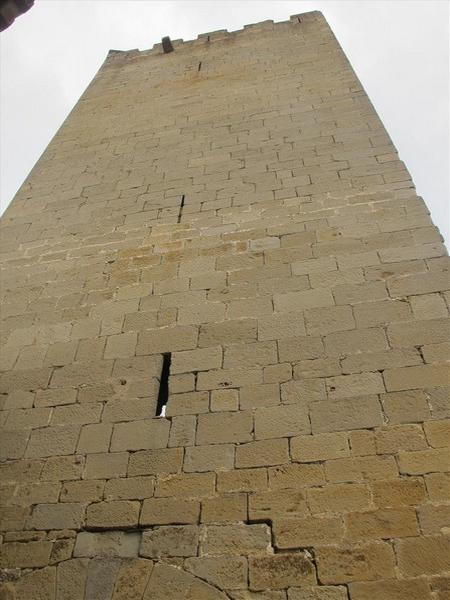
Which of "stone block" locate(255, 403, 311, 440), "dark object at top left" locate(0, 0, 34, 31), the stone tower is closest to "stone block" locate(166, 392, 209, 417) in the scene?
the stone tower

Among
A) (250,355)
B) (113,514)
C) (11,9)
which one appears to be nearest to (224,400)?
(250,355)

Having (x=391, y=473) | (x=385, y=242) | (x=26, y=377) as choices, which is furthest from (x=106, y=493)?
(x=385, y=242)

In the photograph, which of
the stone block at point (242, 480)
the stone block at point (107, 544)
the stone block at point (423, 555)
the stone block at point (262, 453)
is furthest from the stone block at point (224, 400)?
the stone block at point (423, 555)

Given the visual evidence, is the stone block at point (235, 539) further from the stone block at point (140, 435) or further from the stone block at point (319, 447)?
the stone block at point (140, 435)

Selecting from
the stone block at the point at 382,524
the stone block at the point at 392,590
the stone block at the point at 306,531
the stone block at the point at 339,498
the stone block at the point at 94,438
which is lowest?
the stone block at the point at 392,590

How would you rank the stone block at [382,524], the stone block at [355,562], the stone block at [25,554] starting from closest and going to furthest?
the stone block at [355,562], the stone block at [382,524], the stone block at [25,554]

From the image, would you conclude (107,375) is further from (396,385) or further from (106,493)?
(396,385)

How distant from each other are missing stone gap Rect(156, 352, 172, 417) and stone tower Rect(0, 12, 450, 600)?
19 mm

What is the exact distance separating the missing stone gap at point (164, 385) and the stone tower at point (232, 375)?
2 cm

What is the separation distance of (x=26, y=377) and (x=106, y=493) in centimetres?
127

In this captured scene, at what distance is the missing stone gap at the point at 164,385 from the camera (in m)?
3.43

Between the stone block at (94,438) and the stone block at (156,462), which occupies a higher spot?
the stone block at (94,438)

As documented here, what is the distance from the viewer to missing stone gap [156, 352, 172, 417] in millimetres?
3428

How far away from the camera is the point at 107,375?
12.0ft
